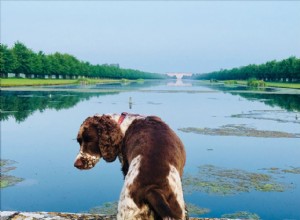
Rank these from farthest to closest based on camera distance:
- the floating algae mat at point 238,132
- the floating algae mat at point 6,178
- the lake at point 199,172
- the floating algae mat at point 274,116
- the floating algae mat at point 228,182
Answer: the floating algae mat at point 274,116 → the floating algae mat at point 238,132 → the floating algae mat at point 6,178 → the floating algae mat at point 228,182 → the lake at point 199,172

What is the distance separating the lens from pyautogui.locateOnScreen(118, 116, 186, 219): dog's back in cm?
395

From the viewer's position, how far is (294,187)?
1424 centimetres

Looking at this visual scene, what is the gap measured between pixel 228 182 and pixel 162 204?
1117 cm

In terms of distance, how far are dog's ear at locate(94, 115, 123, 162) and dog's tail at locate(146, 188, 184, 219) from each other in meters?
1.24

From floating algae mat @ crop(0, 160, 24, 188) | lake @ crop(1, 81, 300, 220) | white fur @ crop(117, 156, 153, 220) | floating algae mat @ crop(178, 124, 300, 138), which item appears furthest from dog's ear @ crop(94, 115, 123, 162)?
floating algae mat @ crop(178, 124, 300, 138)

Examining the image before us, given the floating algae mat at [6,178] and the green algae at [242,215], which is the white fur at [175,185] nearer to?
the green algae at [242,215]

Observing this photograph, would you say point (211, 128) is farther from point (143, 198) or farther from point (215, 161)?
point (143, 198)

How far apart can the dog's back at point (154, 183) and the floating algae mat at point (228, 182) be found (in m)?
9.51

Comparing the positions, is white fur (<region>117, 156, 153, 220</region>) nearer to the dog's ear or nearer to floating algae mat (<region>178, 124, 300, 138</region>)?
the dog's ear

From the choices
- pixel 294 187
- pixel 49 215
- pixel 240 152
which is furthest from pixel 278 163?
pixel 49 215

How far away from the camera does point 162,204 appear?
3895mm

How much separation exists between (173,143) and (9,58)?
4565 inches

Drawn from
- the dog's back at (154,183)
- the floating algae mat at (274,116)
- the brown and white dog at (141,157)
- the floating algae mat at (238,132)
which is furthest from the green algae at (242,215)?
the floating algae mat at (274,116)

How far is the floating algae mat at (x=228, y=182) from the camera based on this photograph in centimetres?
1380
